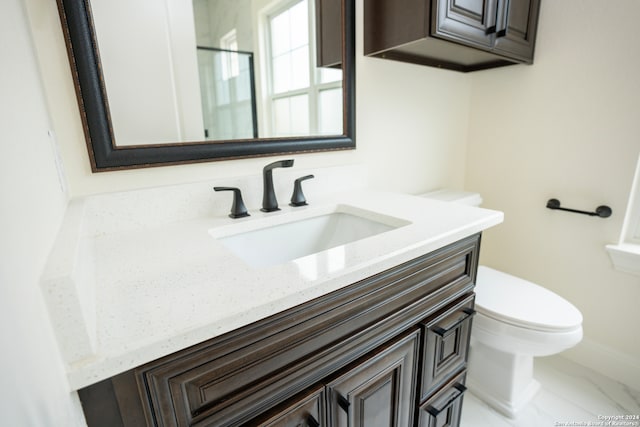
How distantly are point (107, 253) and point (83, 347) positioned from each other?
356mm

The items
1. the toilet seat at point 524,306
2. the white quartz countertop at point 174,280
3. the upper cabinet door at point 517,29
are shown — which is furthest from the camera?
the upper cabinet door at point 517,29

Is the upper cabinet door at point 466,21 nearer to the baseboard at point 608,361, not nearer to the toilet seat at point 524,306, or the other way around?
the toilet seat at point 524,306

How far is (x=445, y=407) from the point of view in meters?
0.96

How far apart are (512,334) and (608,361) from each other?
2.53 feet

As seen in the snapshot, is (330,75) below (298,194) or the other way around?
the other way around

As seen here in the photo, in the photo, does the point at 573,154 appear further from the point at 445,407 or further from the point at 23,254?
the point at 23,254

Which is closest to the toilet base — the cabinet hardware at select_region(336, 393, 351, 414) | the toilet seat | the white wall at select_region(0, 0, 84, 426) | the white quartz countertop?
the toilet seat

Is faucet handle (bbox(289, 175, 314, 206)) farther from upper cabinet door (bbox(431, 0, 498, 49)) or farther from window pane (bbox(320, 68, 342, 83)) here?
upper cabinet door (bbox(431, 0, 498, 49))

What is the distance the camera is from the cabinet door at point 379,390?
0.66 metres

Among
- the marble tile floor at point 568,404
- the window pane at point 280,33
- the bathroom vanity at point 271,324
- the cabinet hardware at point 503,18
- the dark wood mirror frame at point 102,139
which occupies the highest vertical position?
the cabinet hardware at point 503,18

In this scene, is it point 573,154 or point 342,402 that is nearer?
point 342,402

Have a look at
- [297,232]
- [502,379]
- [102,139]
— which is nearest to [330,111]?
[297,232]

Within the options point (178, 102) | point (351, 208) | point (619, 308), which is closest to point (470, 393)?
point (619, 308)

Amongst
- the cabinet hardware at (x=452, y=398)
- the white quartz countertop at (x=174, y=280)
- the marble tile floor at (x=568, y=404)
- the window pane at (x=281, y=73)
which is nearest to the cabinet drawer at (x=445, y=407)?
the cabinet hardware at (x=452, y=398)
